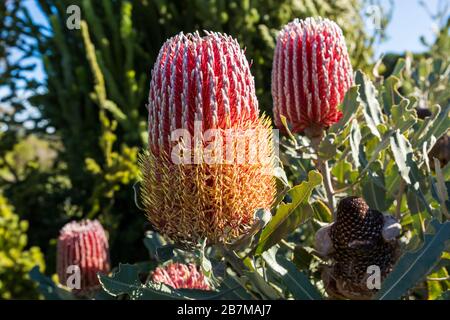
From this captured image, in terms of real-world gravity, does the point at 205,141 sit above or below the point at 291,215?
above

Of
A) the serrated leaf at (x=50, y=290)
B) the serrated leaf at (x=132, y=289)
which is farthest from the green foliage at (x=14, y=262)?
the serrated leaf at (x=132, y=289)

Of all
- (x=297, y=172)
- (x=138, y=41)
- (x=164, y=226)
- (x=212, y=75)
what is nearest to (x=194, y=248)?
(x=164, y=226)

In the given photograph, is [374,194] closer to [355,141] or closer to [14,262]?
[355,141]

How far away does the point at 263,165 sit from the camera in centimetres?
120

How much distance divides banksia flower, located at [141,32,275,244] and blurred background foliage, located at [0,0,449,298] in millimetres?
2048

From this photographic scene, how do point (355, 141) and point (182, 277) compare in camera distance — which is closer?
point (355, 141)

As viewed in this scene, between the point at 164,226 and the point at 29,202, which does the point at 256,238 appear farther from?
the point at 29,202

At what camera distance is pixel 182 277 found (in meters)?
1.69

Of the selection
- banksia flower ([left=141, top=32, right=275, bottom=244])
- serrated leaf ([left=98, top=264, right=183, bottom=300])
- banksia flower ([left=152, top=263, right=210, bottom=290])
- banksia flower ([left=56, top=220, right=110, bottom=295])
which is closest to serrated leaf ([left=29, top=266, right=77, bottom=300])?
banksia flower ([left=56, top=220, right=110, bottom=295])

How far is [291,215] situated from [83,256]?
1.40m

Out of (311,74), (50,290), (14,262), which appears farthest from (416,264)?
(14,262)

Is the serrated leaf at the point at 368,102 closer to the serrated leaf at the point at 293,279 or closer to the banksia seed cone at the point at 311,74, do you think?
the banksia seed cone at the point at 311,74

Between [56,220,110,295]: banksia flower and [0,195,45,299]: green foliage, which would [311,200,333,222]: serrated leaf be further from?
[0,195,45,299]: green foliage

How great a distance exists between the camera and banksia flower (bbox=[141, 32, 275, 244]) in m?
1.11
